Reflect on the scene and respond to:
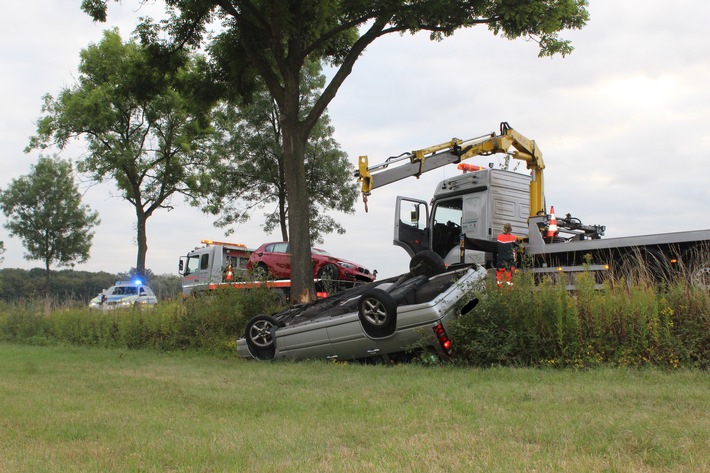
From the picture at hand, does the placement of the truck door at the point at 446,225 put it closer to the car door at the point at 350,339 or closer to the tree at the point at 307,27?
the tree at the point at 307,27

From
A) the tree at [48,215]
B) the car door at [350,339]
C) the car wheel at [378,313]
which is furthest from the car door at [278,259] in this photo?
the tree at [48,215]

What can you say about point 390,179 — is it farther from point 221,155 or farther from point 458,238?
point 221,155

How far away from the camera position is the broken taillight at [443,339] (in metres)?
8.96

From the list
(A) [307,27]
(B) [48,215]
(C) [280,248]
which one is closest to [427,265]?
(A) [307,27]

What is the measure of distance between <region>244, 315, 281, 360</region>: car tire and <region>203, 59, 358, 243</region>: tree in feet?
57.1

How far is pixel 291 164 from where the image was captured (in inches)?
583

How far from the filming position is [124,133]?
32.2 metres

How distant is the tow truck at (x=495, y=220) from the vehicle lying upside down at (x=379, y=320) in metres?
2.81

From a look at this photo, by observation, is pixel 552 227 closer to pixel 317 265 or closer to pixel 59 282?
pixel 317 265

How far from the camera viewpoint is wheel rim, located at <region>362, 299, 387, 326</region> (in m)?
9.08

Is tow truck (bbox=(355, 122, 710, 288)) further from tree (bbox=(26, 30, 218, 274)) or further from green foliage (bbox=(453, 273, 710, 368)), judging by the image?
tree (bbox=(26, 30, 218, 274))

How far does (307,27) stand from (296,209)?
4.69 meters

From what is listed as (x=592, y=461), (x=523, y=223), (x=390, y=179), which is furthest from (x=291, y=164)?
(x=592, y=461)

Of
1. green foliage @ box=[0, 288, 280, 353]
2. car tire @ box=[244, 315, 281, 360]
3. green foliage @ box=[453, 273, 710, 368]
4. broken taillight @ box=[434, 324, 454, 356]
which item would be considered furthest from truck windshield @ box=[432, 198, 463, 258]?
broken taillight @ box=[434, 324, 454, 356]
